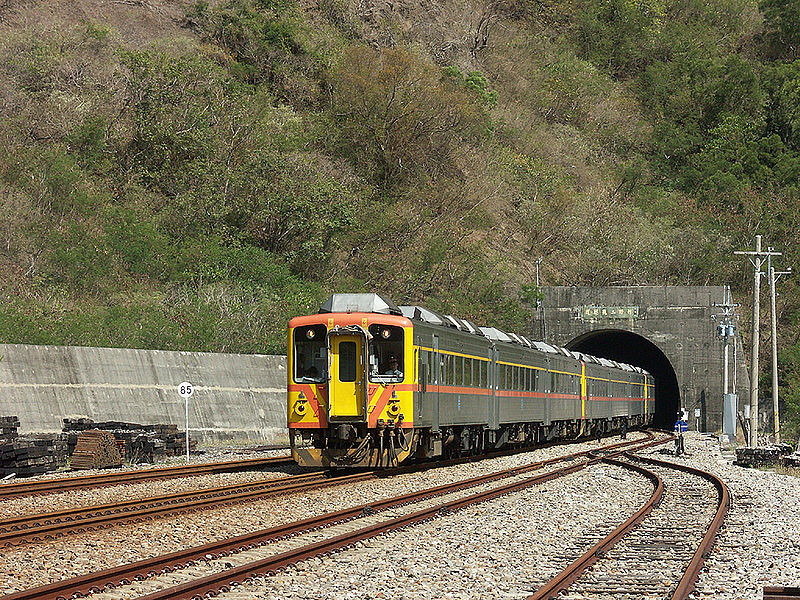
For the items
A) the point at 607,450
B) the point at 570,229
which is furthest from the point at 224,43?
the point at 607,450

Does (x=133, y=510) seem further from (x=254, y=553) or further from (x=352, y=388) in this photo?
(x=352, y=388)

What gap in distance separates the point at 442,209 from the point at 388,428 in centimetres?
4468

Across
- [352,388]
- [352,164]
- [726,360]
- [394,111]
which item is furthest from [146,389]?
[394,111]

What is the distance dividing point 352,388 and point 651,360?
5872 cm

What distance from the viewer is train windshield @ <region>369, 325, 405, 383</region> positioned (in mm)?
20312

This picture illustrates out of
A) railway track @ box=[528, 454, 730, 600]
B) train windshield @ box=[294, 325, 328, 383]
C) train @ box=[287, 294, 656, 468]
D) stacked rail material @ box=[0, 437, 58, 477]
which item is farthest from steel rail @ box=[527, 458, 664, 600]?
stacked rail material @ box=[0, 437, 58, 477]

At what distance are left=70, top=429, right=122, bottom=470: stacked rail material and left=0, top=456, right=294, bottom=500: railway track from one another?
2.46 meters

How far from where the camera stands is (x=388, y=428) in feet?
66.4

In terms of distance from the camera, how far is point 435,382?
858 inches

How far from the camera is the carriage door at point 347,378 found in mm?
20281

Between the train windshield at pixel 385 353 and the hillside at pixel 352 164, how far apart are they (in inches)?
621

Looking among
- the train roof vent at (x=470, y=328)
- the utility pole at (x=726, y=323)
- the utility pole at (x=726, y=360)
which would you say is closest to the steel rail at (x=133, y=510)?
the train roof vent at (x=470, y=328)

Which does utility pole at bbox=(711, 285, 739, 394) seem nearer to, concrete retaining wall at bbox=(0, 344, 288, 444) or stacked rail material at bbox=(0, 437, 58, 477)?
concrete retaining wall at bbox=(0, 344, 288, 444)

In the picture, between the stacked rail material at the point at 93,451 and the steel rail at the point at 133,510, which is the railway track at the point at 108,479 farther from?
the stacked rail material at the point at 93,451
